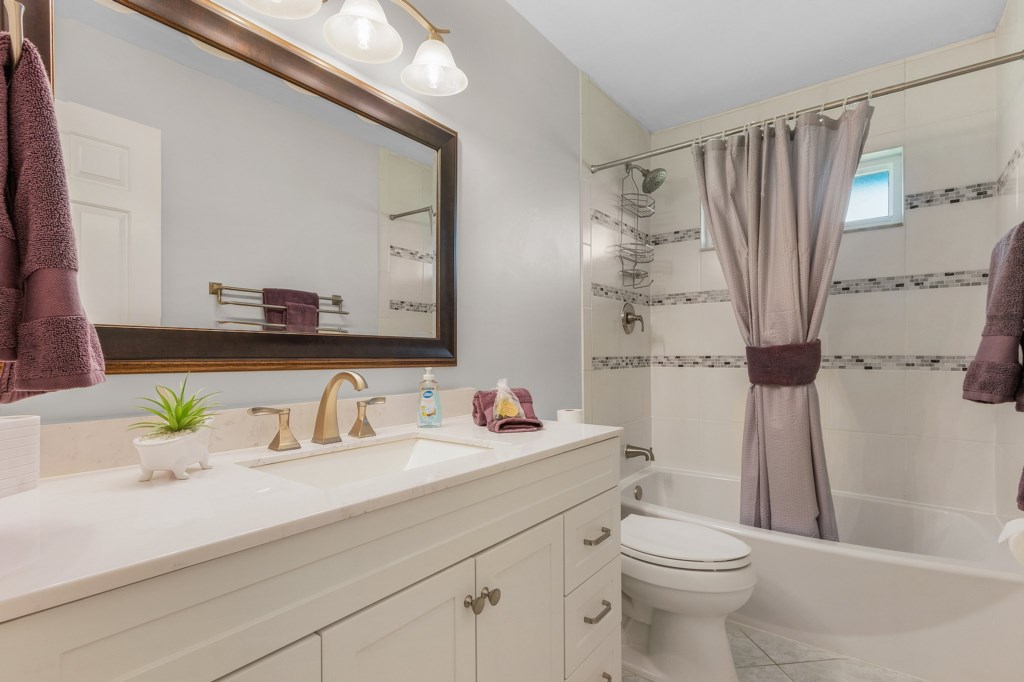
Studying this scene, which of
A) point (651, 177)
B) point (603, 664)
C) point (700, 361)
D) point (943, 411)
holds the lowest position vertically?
point (603, 664)

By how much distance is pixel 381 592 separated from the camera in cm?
74

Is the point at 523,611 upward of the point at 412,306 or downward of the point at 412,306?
downward

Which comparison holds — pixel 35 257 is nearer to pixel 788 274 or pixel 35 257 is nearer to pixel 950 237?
pixel 788 274

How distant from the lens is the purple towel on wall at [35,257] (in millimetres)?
526

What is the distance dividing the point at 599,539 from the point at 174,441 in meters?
0.99

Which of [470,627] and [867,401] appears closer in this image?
[470,627]

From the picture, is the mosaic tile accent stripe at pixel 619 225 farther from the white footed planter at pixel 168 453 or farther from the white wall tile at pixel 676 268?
the white footed planter at pixel 168 453

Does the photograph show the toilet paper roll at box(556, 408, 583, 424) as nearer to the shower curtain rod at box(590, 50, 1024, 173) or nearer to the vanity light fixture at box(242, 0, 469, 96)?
the vanity light fixture at box(242, 0, 469, 96)

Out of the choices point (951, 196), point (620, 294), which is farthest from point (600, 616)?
point (951, 196)

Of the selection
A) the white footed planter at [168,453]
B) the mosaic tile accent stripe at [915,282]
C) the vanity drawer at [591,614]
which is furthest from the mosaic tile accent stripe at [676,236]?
the white footed planter at [168,453]

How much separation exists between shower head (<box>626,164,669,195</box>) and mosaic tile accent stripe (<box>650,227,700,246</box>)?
363mm

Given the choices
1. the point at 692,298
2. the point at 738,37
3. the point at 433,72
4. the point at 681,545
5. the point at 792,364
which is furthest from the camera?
the point at 692,298

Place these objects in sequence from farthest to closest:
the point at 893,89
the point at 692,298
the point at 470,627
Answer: the point at 692,298
the point at 893,89
the point at 470,627

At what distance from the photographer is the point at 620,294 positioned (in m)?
2.66
